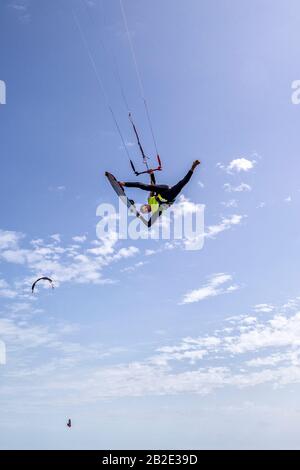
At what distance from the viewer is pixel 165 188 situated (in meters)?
19.1

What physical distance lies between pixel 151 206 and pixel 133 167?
7.64 ft

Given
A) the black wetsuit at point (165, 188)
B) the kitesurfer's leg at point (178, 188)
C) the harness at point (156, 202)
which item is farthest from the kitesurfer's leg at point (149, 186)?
the harness at point (156, 202)

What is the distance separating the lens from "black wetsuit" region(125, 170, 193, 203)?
18.9 meters

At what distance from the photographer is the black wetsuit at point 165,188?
18922mm

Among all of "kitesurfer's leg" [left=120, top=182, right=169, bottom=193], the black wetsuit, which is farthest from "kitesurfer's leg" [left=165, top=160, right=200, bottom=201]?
"kitesurfer's leg" [left=120, top=182, right=169, bottom=193]

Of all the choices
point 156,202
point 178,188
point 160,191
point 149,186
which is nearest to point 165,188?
point 160,191

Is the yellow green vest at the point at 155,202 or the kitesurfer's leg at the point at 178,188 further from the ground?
the kitesurfer's leg at the point at 178,188

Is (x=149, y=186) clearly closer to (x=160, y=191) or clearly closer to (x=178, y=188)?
(x=160, y=191)

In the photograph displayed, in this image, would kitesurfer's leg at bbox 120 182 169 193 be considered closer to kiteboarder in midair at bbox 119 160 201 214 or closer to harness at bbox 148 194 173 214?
kiteboarder in midair at bbox 119 160 201 214

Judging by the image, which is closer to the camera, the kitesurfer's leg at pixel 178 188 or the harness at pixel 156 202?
the kitesurfer's leg at pixel 178 188

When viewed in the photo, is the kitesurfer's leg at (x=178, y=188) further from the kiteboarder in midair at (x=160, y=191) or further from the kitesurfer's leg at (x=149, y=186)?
the kitesurfer's leg at (x=149, y=186)
